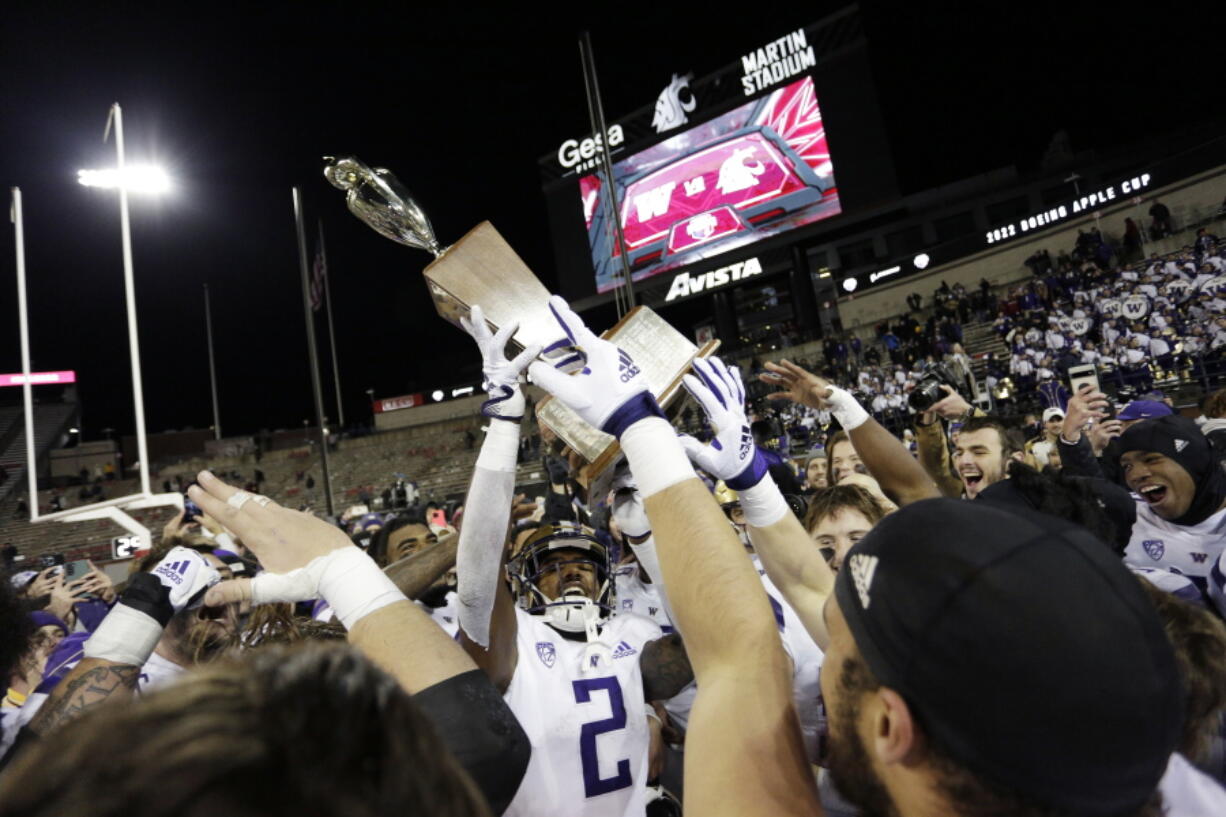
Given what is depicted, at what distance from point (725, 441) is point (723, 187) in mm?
26343

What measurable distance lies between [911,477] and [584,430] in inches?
61.4

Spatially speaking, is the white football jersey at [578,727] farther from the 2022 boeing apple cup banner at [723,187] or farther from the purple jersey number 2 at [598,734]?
the 2022 boeing apple cup banner at [723,187]

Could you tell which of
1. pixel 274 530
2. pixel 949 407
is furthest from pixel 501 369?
pixel 949 407

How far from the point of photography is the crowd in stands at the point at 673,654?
550 mm

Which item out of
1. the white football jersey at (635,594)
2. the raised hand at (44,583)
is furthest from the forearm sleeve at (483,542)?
the raised hand at (44,583)

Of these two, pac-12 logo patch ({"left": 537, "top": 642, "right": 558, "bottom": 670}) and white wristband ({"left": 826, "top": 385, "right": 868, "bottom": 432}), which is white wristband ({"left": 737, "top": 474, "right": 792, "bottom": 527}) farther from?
white wristband ({"left": 826, "top": 385, "right": 868, "bottom": 432})

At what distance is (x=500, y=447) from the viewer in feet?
6.39

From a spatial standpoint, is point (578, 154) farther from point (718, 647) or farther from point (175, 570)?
point (718, 647)

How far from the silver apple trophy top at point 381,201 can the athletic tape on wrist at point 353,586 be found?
1318mm

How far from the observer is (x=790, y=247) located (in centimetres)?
2689

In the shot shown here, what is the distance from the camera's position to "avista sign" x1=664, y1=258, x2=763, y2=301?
27125 millimetres

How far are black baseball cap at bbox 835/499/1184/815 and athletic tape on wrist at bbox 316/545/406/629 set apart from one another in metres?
0.84

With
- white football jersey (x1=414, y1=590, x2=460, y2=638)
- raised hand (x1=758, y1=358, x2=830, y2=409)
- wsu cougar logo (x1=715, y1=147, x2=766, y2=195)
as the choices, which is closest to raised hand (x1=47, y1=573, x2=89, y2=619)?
white football jersey (x1=414, y1=590, x2=460, y2=638)

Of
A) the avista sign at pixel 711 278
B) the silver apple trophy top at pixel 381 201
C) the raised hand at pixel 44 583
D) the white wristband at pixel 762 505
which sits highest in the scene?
the avista sign at pixel 711 278
